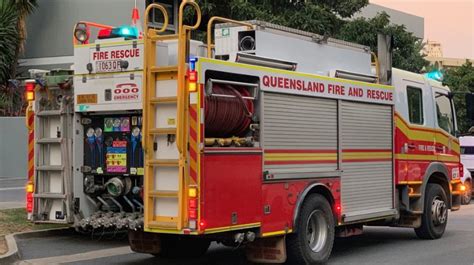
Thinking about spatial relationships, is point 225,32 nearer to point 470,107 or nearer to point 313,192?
point 313,192

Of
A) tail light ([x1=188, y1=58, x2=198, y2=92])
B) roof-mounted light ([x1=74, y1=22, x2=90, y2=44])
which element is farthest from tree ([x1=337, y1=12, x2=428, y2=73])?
tail light ([x1=188, y1=58, x2=198, y2=92])

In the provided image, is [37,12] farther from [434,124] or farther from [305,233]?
[305,233]

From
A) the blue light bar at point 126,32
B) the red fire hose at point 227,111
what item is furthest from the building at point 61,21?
the red fire hose at point 227,111

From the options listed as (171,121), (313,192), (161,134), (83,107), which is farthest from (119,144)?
(313,192)

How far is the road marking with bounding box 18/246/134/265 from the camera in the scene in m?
9.02

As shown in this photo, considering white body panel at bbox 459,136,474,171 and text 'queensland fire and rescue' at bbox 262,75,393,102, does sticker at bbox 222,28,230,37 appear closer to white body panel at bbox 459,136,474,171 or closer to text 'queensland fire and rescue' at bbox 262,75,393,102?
Result: text 'queensland fire and rescue' at bbox 262,75,393,102

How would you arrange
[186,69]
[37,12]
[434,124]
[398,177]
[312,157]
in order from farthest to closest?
[37,12]
[434,124]
[398,177]
[312,157]
[186,69]

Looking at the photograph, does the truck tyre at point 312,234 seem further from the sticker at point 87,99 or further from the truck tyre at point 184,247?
the sticker at point 87,99

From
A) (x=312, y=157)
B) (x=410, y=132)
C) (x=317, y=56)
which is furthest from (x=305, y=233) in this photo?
(x=410, y=132)

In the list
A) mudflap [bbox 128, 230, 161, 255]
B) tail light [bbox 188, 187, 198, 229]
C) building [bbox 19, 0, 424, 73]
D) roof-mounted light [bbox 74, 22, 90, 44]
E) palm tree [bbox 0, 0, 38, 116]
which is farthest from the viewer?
building [bbox 19, 0, 424, 73]

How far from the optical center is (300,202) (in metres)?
8.18

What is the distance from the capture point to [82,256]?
954cm

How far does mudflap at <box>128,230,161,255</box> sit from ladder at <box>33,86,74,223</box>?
2.83ft

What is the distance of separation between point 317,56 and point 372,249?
3290mm
